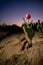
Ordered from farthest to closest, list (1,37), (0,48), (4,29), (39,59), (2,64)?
(4,29) → (1,37) → (0,48) → (2,64) → (39,59)

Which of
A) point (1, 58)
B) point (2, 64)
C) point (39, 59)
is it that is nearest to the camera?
point (39, 59)

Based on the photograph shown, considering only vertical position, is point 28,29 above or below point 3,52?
above

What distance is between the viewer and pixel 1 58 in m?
4.30

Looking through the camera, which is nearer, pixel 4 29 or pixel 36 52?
pixel 36 52

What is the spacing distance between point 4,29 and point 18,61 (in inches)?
217

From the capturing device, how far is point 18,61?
378cm

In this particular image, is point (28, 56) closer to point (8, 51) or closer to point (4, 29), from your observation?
point (8, 51)

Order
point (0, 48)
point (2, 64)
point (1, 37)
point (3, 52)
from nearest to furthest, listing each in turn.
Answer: point (2, 64) → point (3, 52) → point (0, 48) → point (1, 37)

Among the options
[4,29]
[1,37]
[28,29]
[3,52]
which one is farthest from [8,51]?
[4,29]

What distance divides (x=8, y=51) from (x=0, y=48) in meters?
0.63

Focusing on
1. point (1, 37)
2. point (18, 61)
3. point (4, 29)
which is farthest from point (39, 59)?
point (4, 29)

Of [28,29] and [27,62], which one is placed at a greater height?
[28,29]

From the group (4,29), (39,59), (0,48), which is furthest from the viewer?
(4,29)

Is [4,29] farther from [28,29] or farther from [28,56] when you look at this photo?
[28,56]
